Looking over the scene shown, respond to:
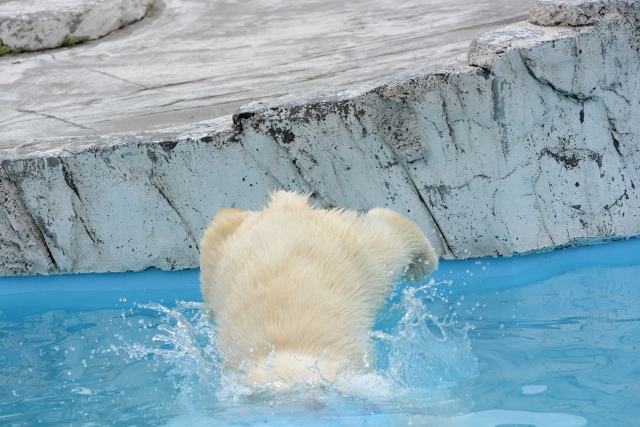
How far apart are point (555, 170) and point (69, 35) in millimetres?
4243

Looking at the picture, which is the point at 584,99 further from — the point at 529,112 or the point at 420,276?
the point at 420,276

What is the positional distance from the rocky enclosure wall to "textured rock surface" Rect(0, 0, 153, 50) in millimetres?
2655

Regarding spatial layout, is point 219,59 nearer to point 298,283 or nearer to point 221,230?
point 221,230

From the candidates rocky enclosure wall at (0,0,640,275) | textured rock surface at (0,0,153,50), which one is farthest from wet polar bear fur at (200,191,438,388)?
textured rock surface at (0,0,153,50)

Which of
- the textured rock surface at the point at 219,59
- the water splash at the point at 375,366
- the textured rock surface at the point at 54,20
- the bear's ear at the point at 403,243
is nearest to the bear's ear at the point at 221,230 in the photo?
the water splash at the point at 375,366

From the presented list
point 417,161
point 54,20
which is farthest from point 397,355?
point 54,20

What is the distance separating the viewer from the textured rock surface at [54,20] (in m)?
6.68

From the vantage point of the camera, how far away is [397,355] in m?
3.12

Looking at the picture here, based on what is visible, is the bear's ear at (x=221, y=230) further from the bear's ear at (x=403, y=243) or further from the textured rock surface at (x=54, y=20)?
the textured rock surface at (x=54, y=20)

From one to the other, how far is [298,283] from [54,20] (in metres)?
4.65

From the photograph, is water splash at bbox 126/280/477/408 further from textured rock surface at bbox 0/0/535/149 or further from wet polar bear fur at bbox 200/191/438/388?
textured rock surface at bbox 0/0/535/149

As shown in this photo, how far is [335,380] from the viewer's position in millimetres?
2660

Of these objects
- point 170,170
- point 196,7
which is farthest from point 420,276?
point 196,7

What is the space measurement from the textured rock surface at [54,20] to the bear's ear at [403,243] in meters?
4.20
